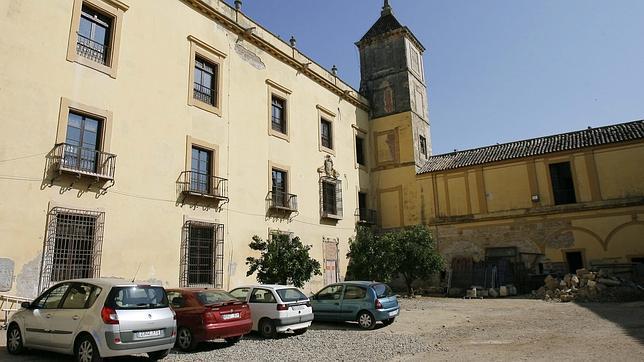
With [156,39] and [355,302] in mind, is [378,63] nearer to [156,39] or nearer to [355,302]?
[156,39]

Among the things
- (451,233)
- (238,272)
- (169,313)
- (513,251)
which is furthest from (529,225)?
(169,313)

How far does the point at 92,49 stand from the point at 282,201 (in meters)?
8.92

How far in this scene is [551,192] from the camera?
22.5m

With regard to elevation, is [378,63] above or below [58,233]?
above

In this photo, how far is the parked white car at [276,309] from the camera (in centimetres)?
1040

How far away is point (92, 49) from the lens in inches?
504

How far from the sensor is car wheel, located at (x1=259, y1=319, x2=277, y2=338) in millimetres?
10438

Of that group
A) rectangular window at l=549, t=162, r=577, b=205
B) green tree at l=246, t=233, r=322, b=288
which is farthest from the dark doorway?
green tree at l=246, t=233, r=322, b=288

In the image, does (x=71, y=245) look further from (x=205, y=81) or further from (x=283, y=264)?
(x=205, y=81)

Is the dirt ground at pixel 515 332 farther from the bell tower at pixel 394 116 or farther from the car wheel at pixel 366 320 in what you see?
the bell tower at pixel 394 116

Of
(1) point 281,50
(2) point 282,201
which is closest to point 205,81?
(1) point 281,50

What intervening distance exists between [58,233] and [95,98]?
389cm

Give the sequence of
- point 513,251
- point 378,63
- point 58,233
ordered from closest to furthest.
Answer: point 58,233
point 513,251
point 378,63

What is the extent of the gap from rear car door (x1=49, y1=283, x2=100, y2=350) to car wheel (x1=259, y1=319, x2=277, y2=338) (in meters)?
4.34
